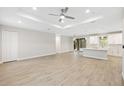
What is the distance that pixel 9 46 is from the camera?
6.39m

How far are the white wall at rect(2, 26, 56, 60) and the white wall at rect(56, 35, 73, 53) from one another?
5.49ft

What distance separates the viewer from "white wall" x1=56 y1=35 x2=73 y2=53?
479 inches

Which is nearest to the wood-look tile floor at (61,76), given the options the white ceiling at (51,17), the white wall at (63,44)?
the white ceiling at (51,17)

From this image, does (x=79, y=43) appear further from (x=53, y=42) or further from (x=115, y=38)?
(x=115, y=38)

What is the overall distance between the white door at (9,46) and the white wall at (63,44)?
6.03 metres

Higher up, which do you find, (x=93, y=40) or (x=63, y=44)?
(x=93, y=40)

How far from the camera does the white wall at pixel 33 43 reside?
7051 mm

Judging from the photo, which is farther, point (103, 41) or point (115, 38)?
point (103, 41)

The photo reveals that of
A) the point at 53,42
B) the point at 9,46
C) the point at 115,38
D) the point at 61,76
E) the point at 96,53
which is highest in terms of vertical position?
the point at 115,38

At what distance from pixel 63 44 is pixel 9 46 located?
7767mm

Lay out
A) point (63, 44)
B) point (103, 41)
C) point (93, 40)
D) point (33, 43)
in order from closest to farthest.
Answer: point (33, 43), point (103, 41), point (93, 40), point (63, 44)

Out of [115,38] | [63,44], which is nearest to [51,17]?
[115,38]
